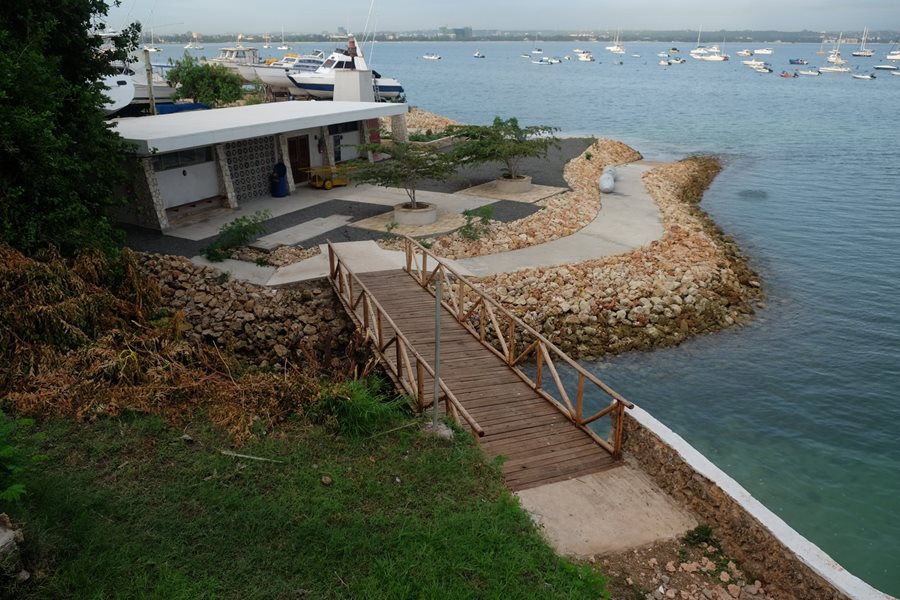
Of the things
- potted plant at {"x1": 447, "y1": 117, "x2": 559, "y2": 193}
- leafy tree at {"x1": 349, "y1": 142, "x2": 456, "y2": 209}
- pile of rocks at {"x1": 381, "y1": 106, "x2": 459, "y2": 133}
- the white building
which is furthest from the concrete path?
pile of rocks at {"x1": 381, "y1": 106, "x2": 459, "y2": 133}

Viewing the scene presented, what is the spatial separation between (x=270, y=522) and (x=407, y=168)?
1596 centimetres

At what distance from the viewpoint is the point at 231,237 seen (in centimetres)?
1803

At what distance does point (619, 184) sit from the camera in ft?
100

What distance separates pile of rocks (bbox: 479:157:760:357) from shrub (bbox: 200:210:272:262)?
685cm

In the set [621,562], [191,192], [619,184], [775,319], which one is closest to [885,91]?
[619,184]

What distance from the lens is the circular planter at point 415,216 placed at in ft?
69.3

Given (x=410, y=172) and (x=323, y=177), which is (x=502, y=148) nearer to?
(x=410, y=172)

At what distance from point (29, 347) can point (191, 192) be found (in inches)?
487

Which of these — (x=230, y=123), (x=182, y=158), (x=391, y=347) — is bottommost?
(x=391, y=347)

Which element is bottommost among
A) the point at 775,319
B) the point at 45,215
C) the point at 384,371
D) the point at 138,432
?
the point at 775,319

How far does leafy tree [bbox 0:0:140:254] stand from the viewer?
1196 cm

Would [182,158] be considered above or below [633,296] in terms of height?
above

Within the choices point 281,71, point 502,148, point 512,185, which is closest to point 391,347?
point 502,148

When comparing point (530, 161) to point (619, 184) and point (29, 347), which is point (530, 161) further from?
point (29, 347)
